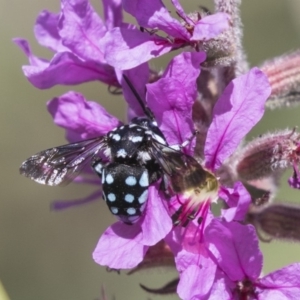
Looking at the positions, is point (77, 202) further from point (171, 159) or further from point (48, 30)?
point (171, 159)

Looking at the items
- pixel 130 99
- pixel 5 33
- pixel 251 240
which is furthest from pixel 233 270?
pixel 5 33

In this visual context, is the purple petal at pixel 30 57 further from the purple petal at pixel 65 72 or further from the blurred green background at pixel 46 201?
the blurred green background at pixel 46 201

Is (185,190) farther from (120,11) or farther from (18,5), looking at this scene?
(18,5)

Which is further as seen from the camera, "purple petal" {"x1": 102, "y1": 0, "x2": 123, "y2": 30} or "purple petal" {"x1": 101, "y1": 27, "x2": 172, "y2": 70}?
"purple petal" {"x1": 102, "y1": 0, "x2": 123, "y2": 30}

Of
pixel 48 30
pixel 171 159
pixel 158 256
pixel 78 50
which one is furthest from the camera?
pixel 48 30

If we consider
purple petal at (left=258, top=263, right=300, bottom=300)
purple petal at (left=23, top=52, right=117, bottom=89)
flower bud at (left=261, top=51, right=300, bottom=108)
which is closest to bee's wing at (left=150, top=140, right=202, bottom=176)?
purple petal at (left=258, top=263, right=300, bottom=300)

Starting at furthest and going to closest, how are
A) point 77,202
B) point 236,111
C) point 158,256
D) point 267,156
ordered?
1. point 77,202
2. point 158,256
3. point 267,156
4. point 236,111

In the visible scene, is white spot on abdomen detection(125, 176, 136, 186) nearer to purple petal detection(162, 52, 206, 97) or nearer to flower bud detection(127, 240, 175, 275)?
purple petal detection(162, 52, 206, 97)

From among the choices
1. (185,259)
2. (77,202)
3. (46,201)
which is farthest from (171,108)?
(46,201)
